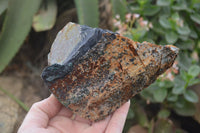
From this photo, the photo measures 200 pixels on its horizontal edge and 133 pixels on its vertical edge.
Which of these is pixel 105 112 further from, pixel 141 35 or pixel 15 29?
pixel 15 29

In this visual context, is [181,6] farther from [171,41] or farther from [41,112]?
[41,112]

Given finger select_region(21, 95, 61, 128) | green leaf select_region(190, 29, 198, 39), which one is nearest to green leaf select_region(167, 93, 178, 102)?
green leaf select_region(190, 29, 198, 39)

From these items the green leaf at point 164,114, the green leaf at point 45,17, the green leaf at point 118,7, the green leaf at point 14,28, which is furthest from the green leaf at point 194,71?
the green leaf at point 14,28

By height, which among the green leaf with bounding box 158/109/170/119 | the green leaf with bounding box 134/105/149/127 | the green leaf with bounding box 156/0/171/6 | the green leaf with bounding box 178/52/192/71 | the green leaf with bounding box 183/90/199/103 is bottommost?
the green leaf with bounding box 158/109/170/119

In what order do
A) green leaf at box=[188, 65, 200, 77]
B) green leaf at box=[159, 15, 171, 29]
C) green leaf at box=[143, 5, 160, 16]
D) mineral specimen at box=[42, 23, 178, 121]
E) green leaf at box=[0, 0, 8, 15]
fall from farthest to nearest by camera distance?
1. green leaf at box=[0, 0, 8, 15]
2. green leaf at box=[143, 5, 160, 16]
3. green leaf at box=[159, 15, 171, 29]
4. green leaf at box=[188, 65, 200, 77]
5. mineral specimen at box=[42, 23, 178, 121]

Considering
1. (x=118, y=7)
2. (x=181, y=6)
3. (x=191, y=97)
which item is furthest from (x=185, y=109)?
(x=118, y=7)

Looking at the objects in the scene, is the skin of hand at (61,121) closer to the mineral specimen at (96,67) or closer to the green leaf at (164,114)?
the mineral specimen at (96,67)

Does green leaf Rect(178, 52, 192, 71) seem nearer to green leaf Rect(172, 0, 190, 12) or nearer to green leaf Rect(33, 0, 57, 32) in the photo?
green leaf Rect(172, 0, 190, 12)
